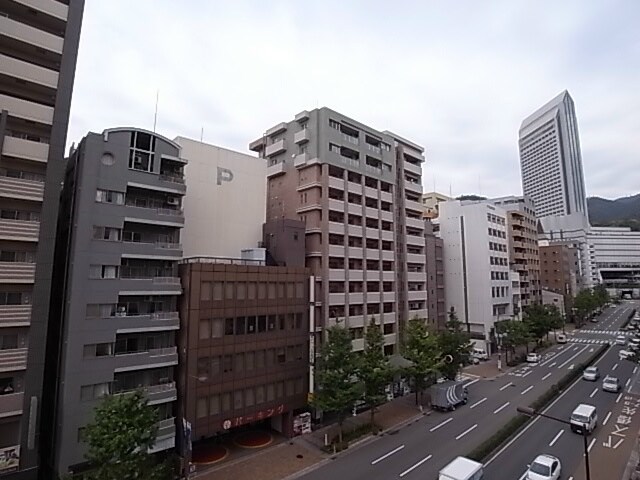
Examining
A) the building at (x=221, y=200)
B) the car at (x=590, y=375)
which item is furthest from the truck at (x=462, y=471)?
the car at (x=590, y=375)

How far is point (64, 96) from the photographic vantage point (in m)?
26.9

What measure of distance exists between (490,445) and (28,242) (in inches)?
1401

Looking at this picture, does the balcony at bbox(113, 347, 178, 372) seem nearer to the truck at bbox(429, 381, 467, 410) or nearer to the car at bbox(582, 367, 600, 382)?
the truck at bbox(429, 381, 467, 410)

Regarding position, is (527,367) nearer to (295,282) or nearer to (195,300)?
(295,282)

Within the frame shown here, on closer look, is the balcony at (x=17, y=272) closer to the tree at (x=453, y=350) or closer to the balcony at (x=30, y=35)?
the balcony at (x=30, y=35)

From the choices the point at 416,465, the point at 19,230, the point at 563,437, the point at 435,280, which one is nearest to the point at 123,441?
the point at 19,230

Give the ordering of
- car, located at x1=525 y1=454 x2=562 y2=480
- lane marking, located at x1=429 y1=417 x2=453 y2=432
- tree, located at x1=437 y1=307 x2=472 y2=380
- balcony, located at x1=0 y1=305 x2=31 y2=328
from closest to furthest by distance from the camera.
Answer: balcony, located at x1=0 y1=305 x2=31 y2=328 → car, located at x1=525 y1=454 x2=562 y2=480 → lane marking, located at x1=429 y1=417 x2=453 y2=432 → tree, located at x1=437 y1=307 x2=472 y2=380

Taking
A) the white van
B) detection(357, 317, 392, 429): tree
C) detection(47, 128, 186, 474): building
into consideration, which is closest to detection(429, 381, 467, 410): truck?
detection(357, 317, 392, 429): tree

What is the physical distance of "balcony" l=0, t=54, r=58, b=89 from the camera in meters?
24.7

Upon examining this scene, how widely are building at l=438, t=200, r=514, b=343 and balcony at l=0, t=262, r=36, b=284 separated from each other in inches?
2377

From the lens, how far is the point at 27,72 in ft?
84.0

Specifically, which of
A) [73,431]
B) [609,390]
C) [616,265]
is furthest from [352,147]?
[616,265]

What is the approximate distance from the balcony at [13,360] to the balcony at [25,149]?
40.6ft

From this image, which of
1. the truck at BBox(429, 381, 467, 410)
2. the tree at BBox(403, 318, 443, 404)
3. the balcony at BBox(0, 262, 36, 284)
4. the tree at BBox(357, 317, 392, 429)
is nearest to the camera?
the balcony at BBox(0, 262, 36, 284)
